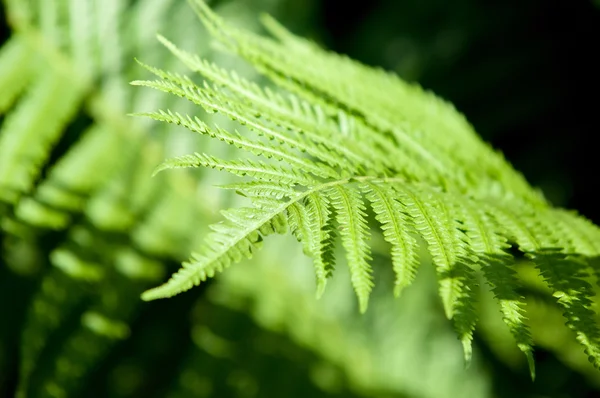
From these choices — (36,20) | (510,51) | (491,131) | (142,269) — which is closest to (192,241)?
(142,269)

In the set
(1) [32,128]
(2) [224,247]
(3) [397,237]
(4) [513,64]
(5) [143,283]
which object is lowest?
(5) [143,283]

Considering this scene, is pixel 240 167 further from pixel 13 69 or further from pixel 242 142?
pixel 13 69

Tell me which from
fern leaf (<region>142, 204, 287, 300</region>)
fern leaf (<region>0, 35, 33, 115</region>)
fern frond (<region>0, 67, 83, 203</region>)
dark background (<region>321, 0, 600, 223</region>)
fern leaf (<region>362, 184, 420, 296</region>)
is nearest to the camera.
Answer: fern leaf (<region>142, 204, 287, 300</region>)

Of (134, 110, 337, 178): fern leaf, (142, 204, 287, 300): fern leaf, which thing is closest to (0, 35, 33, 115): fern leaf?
(134, 110, 337, 178): fern leaf

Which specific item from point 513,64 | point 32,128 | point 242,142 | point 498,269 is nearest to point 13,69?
point 32,128

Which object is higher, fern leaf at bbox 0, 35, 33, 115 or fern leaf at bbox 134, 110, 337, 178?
fern leaf at bbox 134, 110, 337, 178

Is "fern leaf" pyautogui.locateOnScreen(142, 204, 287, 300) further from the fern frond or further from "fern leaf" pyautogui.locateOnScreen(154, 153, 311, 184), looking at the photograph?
the fern frond

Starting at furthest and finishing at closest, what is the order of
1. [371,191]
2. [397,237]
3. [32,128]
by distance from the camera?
[32,128], [371,191], [397,237]
